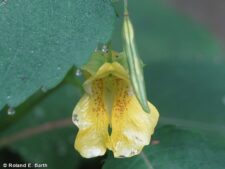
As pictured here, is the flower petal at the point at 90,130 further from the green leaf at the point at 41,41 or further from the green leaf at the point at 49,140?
the green leaf at the point at 49,140

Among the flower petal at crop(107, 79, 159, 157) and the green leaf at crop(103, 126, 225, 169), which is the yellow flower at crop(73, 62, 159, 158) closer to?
the flower petal at crop(107, 79, 159, 157)

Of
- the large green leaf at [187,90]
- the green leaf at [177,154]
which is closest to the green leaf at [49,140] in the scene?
the large green leaf at [187,90]

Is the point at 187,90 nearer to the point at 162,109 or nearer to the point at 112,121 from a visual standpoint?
the point at 162,109

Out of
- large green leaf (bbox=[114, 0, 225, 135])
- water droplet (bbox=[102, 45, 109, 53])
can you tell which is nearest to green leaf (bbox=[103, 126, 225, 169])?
water droplet (bbox=[102, 45, 109, 53])

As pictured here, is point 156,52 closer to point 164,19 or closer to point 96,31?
point 164,19

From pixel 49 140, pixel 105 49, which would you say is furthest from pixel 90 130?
pixel 49 140

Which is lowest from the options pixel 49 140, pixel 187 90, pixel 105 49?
pixel 49 140
